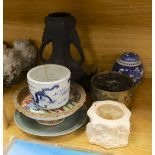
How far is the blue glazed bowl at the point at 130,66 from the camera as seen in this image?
687 mm

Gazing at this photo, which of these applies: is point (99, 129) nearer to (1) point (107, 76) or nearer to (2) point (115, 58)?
(1) point (107, 76)

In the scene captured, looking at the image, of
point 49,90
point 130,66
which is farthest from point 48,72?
point 130,66

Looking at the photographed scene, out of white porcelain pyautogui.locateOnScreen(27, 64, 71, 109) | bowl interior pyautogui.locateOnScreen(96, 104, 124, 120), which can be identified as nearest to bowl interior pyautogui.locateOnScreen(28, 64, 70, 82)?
white porcelain pyautogui.locateOnScreen(27, 64, 71, 109)

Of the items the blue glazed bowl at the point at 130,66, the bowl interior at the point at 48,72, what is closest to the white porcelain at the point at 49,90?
the bowl interior at the point at 48,72

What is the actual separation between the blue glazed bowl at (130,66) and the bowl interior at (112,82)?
40 millimetres

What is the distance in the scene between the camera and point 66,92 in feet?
1.83

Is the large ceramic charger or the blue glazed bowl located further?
the blue glazed bowl

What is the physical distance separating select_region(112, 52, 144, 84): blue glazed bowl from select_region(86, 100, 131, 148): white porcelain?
15 cm

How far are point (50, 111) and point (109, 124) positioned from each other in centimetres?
12

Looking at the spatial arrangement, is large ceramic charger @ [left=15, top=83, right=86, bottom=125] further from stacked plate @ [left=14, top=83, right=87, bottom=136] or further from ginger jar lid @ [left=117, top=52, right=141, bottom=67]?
ginger jar lid @ [left=117, top=52, right=141, bottom=67]

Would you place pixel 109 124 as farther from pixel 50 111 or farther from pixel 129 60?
pixel 129 60

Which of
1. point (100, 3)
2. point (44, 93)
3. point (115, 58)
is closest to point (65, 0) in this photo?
point (100, 3)

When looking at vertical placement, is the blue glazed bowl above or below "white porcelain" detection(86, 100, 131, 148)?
above

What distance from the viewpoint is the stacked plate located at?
55cm
